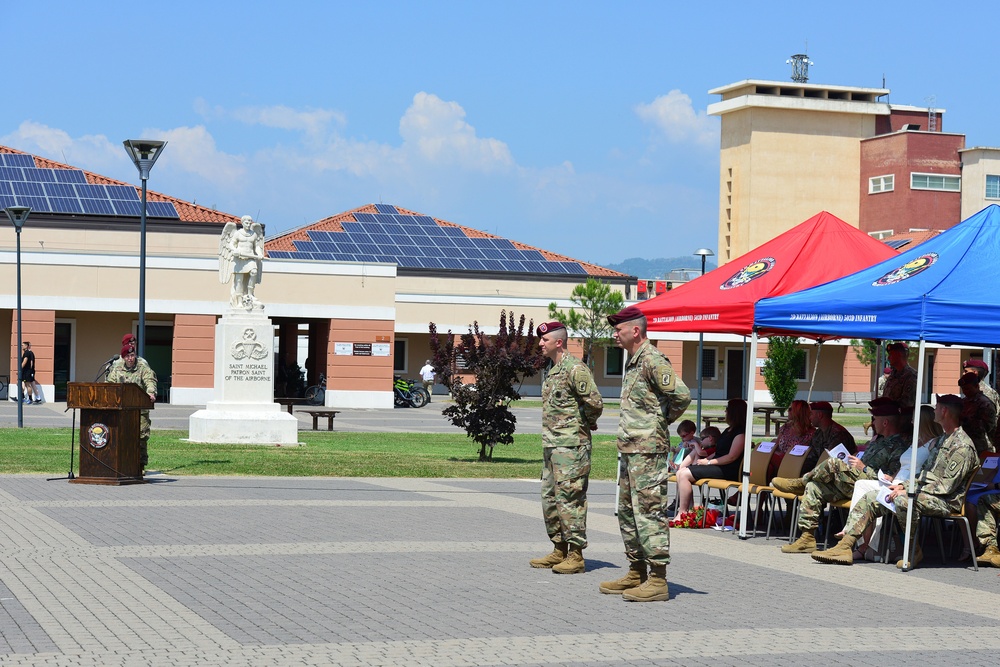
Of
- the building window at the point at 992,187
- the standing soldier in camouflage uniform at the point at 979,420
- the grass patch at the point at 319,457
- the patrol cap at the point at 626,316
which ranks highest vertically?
the building window at the point at 992,187

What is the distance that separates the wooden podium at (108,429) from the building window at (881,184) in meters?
70.2

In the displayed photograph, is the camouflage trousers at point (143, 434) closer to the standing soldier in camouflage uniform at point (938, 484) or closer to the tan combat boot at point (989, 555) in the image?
the standing soldier in camouflage uniform at point (938, 484)

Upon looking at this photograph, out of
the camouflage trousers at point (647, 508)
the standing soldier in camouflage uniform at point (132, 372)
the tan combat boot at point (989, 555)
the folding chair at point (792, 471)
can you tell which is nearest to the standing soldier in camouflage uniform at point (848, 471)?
the folding chair at point (792, 471)

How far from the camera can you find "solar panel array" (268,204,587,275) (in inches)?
2136

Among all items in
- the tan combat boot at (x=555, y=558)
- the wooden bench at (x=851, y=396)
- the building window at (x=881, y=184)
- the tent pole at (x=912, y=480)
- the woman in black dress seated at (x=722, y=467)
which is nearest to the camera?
the tan combat boot at (x=555, y=558)

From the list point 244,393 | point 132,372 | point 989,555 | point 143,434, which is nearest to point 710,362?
point 244,393

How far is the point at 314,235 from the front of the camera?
54750 millimetres

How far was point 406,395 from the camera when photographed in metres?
47.0

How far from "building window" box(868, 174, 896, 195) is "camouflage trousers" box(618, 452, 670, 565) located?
74804 millimetres

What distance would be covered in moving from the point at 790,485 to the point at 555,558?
3495 millimetres

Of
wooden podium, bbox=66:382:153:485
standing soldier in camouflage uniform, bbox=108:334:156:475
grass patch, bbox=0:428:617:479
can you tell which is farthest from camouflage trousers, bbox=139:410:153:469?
grass patch, bbox=0:428:617:479

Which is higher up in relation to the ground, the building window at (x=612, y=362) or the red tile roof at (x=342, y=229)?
the red tile roof at (x=342, y=229)

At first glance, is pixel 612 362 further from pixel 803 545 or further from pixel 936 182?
pixel 803 545

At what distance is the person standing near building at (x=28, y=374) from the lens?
3897 cm
